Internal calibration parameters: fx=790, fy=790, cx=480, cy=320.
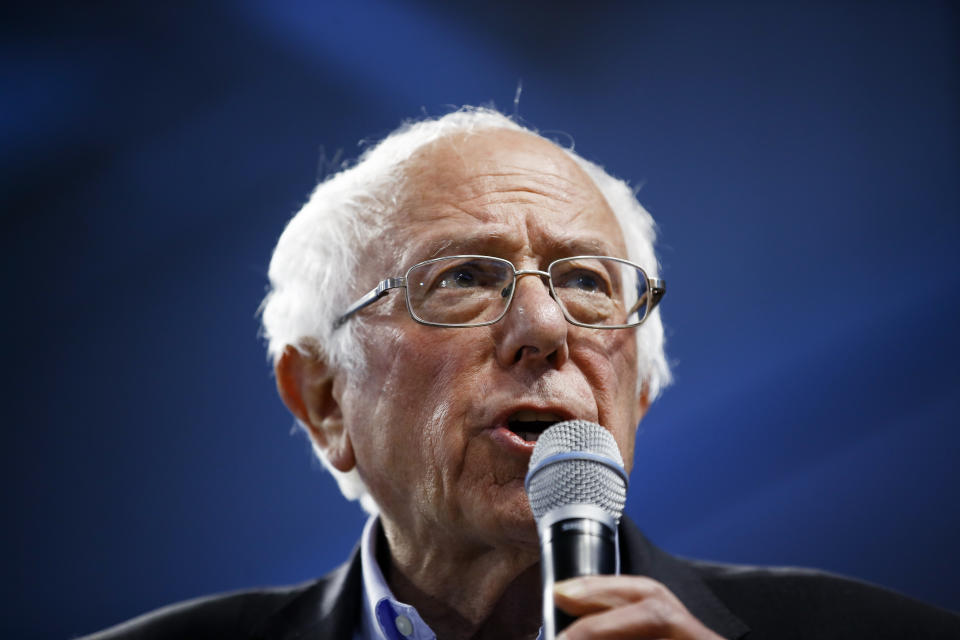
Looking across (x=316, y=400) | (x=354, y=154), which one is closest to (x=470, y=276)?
(x=316, y=400)

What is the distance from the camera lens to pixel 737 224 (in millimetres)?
2729

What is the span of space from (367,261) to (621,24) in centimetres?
167

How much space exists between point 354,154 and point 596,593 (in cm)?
220

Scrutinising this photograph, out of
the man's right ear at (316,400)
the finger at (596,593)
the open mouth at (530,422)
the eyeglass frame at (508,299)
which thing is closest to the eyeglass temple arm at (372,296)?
the eyeglass frame at (508,299)

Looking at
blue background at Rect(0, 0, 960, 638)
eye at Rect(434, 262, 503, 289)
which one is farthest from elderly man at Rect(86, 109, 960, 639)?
blue background at Rect(0, 0, 960, 638)

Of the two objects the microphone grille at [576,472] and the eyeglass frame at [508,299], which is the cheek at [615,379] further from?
the microphone grille at [576,472]

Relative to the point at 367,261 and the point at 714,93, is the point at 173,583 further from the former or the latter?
the point at 714,93

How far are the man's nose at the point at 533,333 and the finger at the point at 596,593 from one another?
66 centimetres

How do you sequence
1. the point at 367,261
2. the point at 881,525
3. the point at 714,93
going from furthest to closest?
the point at 714,93, the point at 881,525, the point at 367,261

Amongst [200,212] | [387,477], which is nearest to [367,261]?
[387,477]

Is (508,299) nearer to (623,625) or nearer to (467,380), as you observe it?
(467,380)

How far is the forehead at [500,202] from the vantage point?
5.58 ft

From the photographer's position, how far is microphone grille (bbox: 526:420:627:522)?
1038 millimetres

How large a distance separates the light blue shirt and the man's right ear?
0.24 meters
